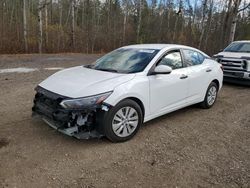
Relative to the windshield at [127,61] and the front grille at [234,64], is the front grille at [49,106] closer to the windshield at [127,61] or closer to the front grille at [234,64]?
the windshield at [127,61]

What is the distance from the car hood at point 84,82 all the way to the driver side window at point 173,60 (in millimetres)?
873

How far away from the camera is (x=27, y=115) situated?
5051 millimetres

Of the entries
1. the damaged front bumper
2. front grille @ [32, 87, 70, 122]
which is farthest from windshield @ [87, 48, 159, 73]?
front grille @ [32, 87, 70, 122]

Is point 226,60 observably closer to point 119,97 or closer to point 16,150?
point 119,97

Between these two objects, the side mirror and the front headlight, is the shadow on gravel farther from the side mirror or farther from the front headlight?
the side mirror

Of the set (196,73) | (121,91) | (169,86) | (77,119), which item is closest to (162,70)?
(169,86)

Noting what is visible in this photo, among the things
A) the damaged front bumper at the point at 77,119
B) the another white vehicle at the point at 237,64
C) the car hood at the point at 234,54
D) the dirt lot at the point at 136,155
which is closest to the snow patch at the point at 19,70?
the dirt lot at the point at 136,155

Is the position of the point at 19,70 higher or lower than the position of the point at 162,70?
lower

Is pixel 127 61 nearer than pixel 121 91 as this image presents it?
No

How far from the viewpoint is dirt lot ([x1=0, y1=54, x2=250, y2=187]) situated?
3139 mm

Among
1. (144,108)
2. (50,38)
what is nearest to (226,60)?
(144,108)

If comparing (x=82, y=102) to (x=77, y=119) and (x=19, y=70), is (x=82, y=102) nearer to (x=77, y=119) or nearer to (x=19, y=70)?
(x=77, y=119)

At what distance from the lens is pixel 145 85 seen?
4.28 meters

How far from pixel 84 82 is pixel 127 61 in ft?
3.62
